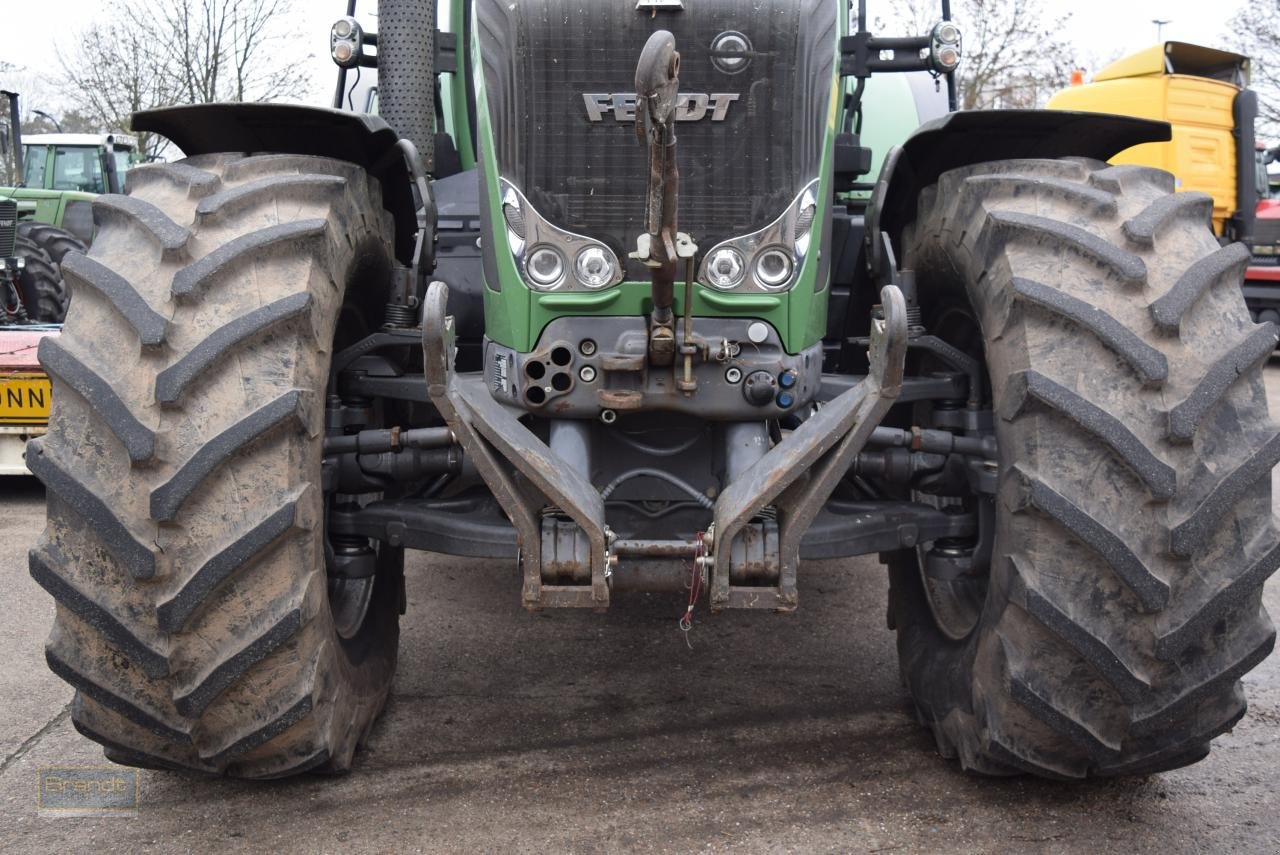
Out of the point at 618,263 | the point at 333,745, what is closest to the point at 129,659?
the point at 333,745

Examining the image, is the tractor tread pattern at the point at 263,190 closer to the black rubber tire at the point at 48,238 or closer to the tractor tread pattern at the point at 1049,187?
the tractor tread pattern at the point at 1049,187

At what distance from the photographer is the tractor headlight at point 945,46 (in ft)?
15.4

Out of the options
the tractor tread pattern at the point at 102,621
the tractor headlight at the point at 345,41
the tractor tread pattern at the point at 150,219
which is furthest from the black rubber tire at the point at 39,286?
the tractor tread pattern at the point at 102,621

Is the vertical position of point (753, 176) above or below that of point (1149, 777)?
above

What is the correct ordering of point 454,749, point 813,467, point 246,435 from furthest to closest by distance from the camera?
point 454,749
point 813,467
point 246,435

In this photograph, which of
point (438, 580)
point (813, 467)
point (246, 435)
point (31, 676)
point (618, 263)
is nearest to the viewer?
point (246, 435)

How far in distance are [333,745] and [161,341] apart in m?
1.12

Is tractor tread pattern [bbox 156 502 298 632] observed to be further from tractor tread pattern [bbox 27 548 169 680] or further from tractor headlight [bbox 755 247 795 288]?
tractor headlight [bbox 755 247 795 288]

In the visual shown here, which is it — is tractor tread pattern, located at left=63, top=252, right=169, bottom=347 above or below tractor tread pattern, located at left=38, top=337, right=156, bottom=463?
above

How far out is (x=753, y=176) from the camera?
3357 mm

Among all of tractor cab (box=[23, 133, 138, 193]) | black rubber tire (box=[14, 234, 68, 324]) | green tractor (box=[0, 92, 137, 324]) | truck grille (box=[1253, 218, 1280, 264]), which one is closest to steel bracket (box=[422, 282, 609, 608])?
green tractor (box=[0, 92, 137, 324])

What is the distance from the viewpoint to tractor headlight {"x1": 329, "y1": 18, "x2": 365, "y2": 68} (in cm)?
462

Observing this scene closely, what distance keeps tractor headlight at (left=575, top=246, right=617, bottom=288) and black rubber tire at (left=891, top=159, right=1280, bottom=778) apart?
997 millimetres

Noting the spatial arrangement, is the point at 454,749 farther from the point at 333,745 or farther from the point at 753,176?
the point at 753,176
